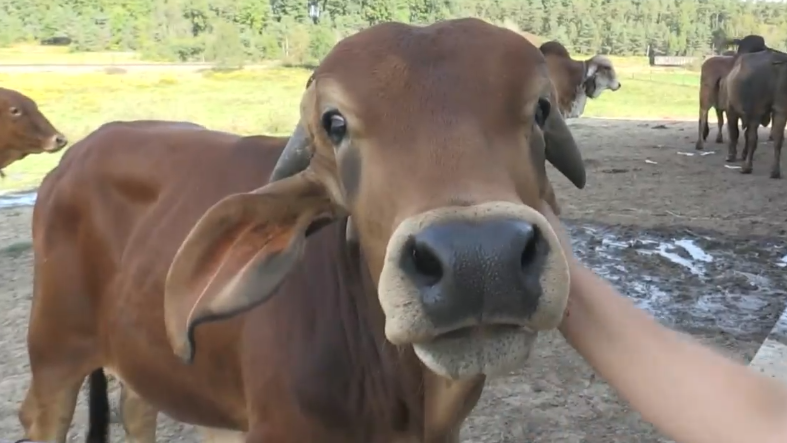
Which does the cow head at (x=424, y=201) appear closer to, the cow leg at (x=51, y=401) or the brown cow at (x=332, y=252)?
the brown cow at (x=332, y=252)

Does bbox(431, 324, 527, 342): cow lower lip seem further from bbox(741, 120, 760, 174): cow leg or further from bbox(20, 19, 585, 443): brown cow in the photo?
bbox(741, 120, 760, 174): cow leg

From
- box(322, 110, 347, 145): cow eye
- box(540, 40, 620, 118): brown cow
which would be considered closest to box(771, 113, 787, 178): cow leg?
box(540, 40, 620, 118): brown cow

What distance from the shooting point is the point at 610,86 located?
1521 centimetres

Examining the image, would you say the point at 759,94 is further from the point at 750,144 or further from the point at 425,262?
the point at 425,262

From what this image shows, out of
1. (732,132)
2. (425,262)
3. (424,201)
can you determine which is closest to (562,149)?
(424,201)

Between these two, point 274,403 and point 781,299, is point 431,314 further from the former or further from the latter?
point 781,299

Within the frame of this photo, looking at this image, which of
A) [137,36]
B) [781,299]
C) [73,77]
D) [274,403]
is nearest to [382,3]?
[137,36]

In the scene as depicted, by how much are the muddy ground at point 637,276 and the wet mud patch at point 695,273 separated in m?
0.01

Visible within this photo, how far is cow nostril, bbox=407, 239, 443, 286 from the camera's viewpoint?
A: 152 cm

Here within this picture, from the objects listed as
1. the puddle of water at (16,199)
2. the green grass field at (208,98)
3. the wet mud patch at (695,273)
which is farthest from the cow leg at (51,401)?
the green grass field at (208,98)

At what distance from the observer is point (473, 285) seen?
59.1 inches

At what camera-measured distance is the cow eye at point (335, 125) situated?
1.97m

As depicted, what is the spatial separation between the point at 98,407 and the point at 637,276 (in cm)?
441

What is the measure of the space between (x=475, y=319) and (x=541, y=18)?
56.5m
